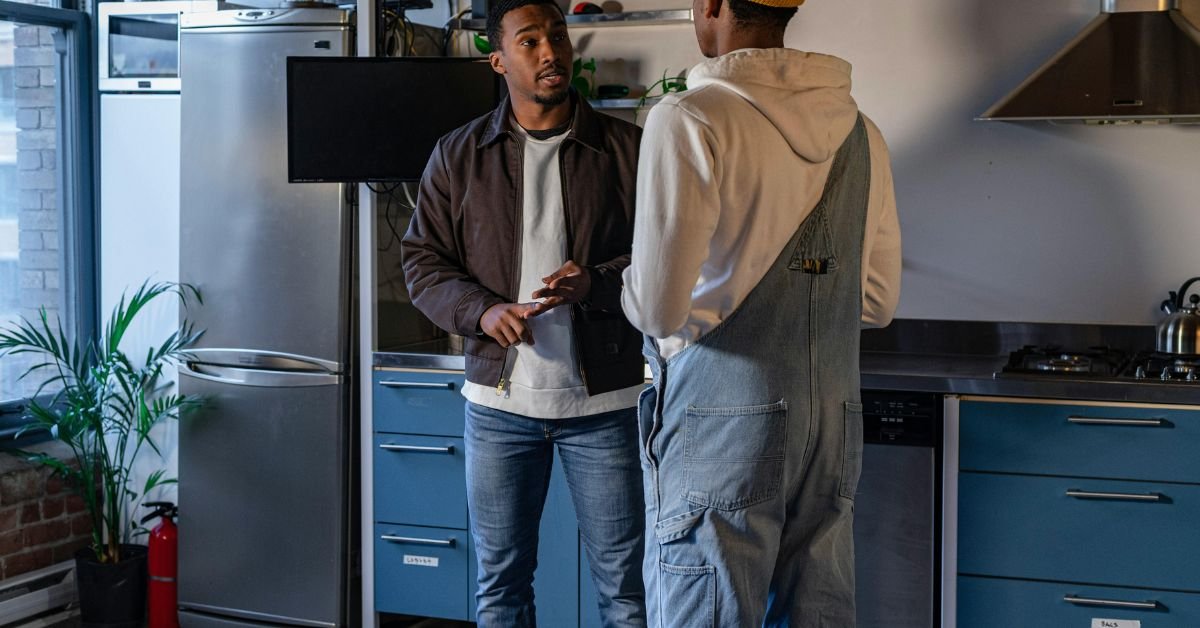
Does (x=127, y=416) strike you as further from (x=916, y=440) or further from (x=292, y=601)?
(x=916, y=440)

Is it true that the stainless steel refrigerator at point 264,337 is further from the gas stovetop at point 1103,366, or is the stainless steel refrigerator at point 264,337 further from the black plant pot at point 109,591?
the gas stovetop at point 1103,366

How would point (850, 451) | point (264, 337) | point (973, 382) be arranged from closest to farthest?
point (850, 451)
point (973, 382)
point (264, 337)

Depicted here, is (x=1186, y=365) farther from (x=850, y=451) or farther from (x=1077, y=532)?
(x=850, y=451)

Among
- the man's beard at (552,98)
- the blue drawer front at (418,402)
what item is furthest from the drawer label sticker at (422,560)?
the man's beard at (552,98)

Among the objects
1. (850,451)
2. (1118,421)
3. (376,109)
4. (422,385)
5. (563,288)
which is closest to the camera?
(850,451)

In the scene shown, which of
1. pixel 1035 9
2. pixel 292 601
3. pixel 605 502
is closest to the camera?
pixel 605 502

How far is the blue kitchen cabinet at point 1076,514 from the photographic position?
2.94 metres

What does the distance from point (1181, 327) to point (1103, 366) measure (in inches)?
12.0

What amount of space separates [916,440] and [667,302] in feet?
5.22

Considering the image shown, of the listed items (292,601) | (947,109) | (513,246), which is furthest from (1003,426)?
(292,601)

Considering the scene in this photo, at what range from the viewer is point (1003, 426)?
A: 10.0 ft

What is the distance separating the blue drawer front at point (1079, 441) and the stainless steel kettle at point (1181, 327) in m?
0.40

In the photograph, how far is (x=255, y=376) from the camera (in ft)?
12.2

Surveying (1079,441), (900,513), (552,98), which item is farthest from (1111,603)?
(552,98)
